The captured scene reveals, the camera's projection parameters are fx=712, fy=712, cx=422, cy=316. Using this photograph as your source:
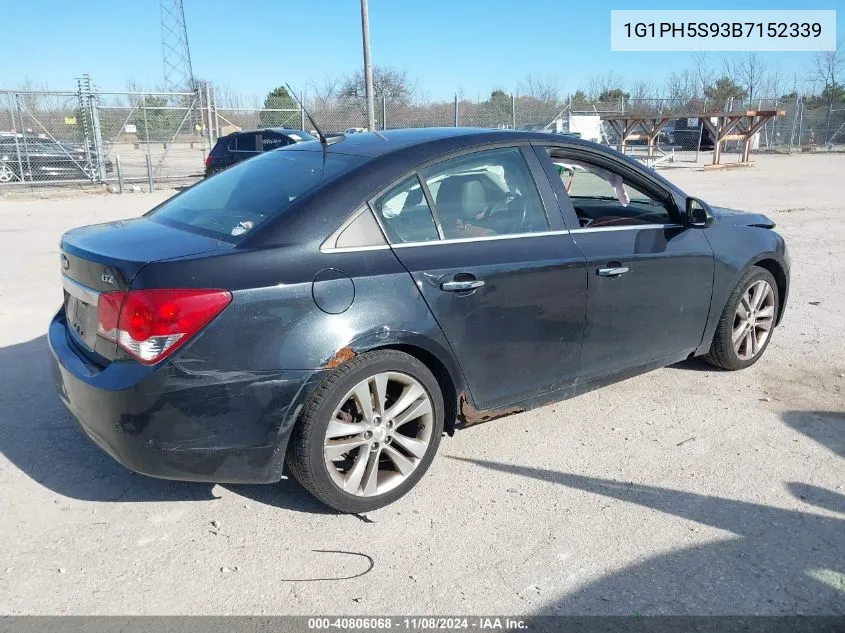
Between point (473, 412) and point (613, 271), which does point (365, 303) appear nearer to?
point (473, 412)

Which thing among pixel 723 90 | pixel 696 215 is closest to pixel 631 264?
pixel 696 215

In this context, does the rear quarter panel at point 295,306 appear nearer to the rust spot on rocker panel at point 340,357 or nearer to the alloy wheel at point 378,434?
the rust spot on rocker panel at point 340,357

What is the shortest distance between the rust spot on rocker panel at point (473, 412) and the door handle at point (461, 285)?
1.73 feet

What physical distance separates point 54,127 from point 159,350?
21.8 metres

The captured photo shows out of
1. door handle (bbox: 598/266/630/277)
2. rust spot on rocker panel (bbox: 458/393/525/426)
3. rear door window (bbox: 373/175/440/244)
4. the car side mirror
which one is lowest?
rust spot on rocker panel (bbox: 458/393/525/426)

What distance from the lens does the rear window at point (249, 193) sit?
126 inches

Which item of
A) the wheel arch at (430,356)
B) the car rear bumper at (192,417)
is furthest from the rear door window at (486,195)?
the car rear bumper at (192,417)

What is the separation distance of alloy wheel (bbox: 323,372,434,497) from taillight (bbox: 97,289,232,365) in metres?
0.68

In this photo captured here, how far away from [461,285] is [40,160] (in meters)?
20.5

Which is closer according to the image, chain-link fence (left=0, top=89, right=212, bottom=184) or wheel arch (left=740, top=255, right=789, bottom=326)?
wheel arch (left=740, top=255, right=789, bottom=326)

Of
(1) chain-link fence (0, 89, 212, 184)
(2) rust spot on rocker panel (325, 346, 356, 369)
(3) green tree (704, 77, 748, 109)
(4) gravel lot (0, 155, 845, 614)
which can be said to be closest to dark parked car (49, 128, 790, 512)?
(2) rust spot on rocker panel (325, 346, 356, 369)

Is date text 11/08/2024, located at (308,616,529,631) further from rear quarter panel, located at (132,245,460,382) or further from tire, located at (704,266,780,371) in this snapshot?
tire, located at (704,266,780,371)

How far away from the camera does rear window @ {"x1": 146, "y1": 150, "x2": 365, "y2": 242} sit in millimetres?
3205

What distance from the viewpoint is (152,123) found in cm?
2262
